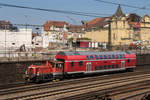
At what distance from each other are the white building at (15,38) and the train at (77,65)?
2538cm

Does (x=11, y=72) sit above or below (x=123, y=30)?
below

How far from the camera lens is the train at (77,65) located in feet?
65.8

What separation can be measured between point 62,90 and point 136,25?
169ft

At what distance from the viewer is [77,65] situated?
890 inches

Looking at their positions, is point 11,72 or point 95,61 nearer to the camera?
point 11,72

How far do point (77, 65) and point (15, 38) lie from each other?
2881 centimetres

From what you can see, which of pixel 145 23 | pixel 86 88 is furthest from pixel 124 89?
pixel 145 23

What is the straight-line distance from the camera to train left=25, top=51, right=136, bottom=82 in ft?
65.8

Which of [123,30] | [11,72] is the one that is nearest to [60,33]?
[123,30]

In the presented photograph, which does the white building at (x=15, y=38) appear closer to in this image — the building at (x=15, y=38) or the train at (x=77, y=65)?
the building at (x=15, y=38)

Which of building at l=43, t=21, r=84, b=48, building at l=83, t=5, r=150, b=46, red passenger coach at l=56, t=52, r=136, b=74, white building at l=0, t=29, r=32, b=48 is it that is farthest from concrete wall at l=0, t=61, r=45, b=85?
building at l=83, t=5, r=150, b=46

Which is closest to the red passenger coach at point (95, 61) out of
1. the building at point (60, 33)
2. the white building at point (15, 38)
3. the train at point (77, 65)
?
the train at point (77, 65)

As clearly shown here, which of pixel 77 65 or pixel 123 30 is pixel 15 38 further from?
pixel 123 30

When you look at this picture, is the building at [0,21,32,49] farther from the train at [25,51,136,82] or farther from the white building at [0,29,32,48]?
the train at [25,51,136,82]
